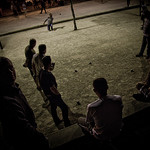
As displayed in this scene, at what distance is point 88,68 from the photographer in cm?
623

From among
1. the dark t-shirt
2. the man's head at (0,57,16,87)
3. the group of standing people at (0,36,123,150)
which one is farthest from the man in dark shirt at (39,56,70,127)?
the man's head at (0,57,16,87)

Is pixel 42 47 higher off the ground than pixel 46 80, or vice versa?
pixel 42 47

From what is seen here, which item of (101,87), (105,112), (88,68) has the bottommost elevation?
(88,68)

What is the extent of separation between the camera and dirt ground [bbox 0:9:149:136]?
14.2ft

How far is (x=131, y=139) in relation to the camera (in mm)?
2801

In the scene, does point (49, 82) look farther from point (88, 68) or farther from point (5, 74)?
point (88, 68)

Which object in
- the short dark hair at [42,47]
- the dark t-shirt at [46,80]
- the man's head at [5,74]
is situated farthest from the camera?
the short dark hair at [42,47]

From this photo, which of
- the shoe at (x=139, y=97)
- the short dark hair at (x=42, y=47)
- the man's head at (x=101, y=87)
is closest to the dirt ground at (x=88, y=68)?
the shoe at (x=139, y=97)

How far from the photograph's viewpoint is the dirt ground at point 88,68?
4.32 m

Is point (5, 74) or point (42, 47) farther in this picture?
point (42, 47)

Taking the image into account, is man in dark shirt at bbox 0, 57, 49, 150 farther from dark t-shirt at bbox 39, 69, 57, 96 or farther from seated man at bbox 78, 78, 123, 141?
dark t-shirt at bbox 39, 69, 57, 96

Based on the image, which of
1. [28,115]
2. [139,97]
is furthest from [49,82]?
[139,97]

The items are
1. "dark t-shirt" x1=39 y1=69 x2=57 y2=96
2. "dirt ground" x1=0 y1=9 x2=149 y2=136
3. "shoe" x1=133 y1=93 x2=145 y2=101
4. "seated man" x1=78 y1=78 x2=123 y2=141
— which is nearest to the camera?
"seated man" x1=78 y1=78 x2=123 y2=141

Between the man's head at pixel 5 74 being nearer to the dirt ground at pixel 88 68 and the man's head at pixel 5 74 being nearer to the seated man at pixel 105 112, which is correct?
the seated man at pixel 105 112
